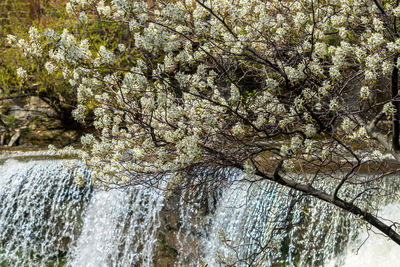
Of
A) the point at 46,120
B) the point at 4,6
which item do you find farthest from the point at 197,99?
the point at 4,6

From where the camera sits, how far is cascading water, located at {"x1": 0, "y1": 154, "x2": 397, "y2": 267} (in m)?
4.49

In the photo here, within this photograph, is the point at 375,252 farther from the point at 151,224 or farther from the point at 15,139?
the point at 15,139

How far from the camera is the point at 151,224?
5562 mm

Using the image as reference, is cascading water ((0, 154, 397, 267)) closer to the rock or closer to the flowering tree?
the flowering tree

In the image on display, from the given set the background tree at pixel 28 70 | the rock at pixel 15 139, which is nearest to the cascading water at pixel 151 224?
the rock at pixel 15 139

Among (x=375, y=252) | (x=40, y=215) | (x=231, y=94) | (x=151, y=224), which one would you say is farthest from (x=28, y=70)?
(x=375, y=252)

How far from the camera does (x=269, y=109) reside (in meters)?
3.06

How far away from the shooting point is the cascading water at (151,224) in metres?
4.49

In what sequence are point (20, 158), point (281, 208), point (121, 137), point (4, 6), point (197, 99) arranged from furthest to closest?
point (4, 6) < point (20, 158) < point (281, 208) < point (121, 137) < point (197, 99)

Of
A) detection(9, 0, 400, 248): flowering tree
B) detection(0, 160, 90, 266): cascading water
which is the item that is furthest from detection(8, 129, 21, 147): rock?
detection(9, 0, 400, 248): flowering tree

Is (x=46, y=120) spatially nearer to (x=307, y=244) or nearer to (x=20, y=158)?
(x=20, y=158)

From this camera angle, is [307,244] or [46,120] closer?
[307,244]

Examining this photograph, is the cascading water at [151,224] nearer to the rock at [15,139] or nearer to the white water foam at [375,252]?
the white water foam at [375,252]

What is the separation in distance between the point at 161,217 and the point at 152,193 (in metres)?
Result: 0.35
